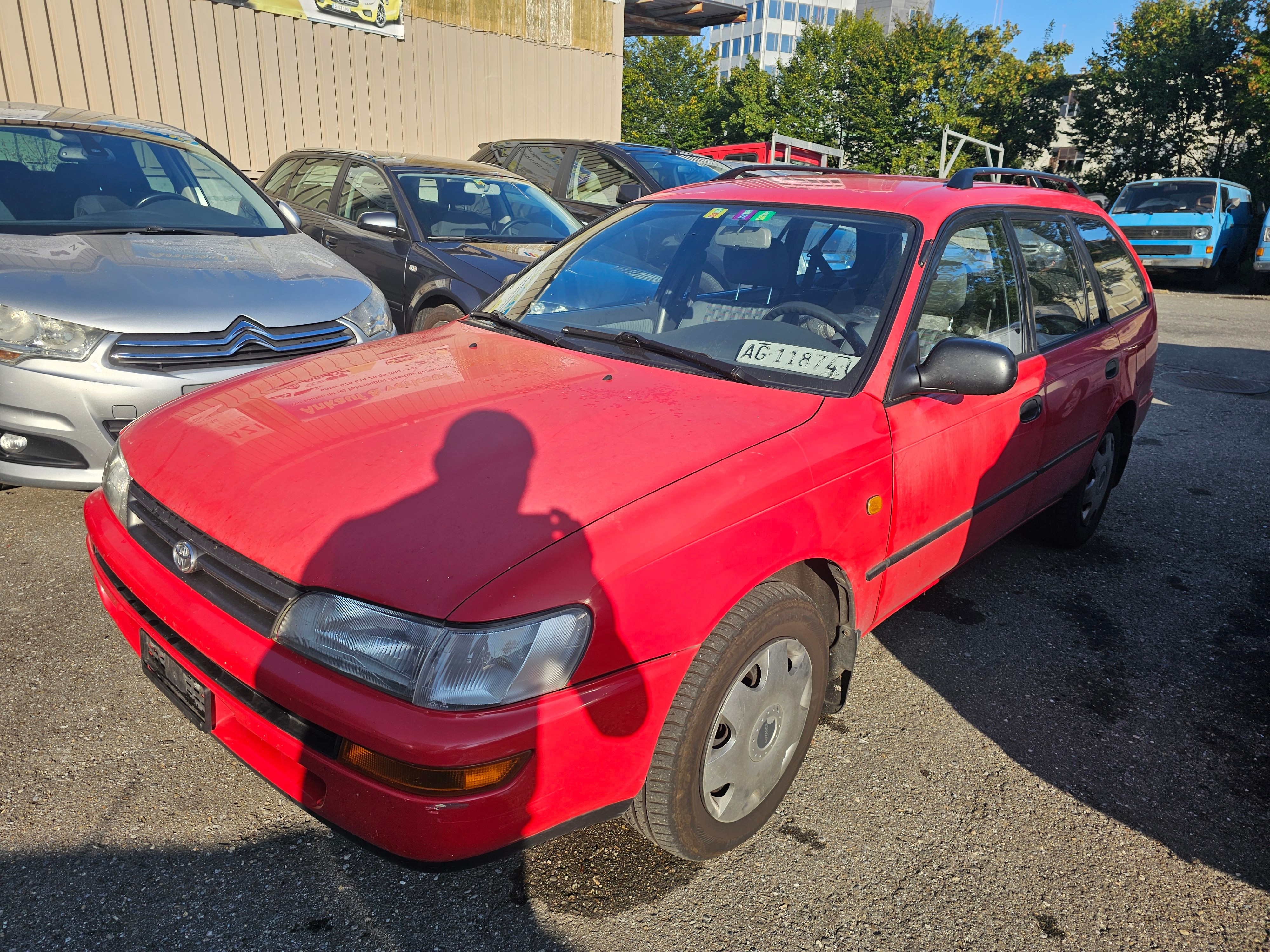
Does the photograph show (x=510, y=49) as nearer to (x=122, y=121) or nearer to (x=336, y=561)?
(x=122, y=121)

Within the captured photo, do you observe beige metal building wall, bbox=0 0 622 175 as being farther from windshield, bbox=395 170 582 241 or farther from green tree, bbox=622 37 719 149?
green tree, bbox=622 37 719 149

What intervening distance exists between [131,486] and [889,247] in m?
2.31

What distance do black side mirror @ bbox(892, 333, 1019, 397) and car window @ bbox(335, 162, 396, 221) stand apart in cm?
476

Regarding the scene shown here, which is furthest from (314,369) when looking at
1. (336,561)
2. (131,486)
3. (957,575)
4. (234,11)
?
(234,11)

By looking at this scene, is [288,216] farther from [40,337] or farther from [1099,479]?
[1099,479]

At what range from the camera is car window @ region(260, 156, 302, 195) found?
7.70 m

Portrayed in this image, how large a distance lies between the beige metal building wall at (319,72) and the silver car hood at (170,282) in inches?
221

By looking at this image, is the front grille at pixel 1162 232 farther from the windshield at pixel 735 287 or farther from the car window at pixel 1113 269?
the windshield at pixel 735 287

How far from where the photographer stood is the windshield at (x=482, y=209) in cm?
633

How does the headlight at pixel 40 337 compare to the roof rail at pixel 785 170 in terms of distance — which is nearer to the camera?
the headlight at pixel 40 337

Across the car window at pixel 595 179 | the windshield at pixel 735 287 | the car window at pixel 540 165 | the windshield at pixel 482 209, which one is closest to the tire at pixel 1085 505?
Result: the windshield at pixel 735 287

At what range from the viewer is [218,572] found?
1.95 metres

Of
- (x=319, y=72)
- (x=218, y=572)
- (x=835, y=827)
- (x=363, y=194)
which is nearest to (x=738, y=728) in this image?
(x=835, y=827)

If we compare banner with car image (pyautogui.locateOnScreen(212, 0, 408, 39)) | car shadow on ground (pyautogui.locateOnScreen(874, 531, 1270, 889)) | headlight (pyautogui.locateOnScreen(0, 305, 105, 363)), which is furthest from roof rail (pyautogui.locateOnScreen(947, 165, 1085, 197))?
banner with car image (pyautogui.locateOnScreen(212, 0, 408, 39))
